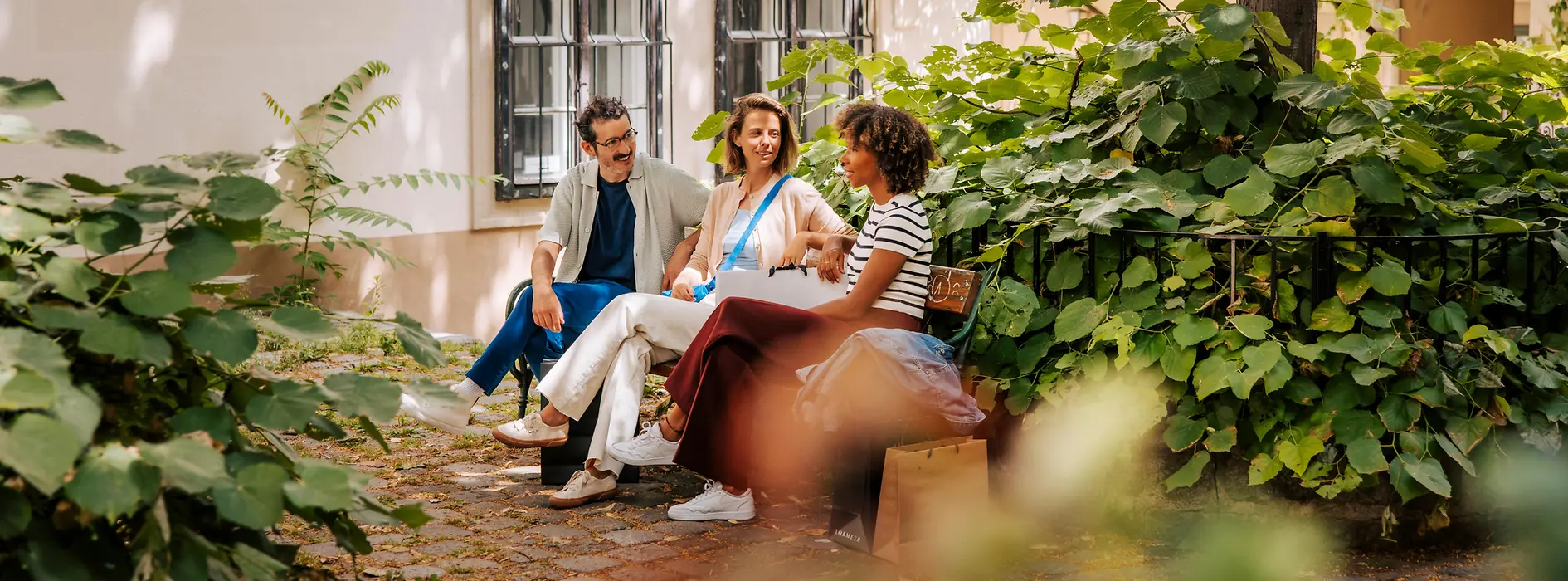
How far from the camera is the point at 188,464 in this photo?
212 cm

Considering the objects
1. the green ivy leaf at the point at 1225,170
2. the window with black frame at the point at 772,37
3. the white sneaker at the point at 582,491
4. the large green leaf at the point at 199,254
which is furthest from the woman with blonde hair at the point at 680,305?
the window with black frame at the point at 772,37

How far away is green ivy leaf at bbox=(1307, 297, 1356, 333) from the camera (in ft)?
14.2

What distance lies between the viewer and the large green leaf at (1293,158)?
15.2 ft

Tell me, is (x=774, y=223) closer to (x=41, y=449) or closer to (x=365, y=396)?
(x=365, y=396)

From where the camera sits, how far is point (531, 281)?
548 centimetres

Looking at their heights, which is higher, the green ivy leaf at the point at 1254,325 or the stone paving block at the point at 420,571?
the green ivy leaf at the point at 1254,325

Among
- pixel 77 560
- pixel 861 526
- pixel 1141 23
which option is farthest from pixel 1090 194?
pixel 77 560

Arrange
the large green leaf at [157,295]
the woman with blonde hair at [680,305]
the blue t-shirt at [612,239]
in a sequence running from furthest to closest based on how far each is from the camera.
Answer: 1. the blue t-shirt at [612,239]
2. the woman with blonde hair at [680,305]
3. the large green leaf at [157,295]

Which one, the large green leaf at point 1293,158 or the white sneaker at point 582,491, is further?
the white sneaker at point 582,491

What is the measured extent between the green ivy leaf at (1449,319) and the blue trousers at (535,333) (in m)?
2.80

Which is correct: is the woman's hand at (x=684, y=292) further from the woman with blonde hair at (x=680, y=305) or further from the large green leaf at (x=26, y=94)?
the large green leaf at (x=26, y=94)

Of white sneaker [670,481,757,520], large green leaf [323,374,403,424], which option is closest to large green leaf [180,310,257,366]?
large green leaf [323,374,403,424]

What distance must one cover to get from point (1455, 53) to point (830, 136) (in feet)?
8.28

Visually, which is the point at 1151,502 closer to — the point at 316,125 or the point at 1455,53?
the point at 1455,53
